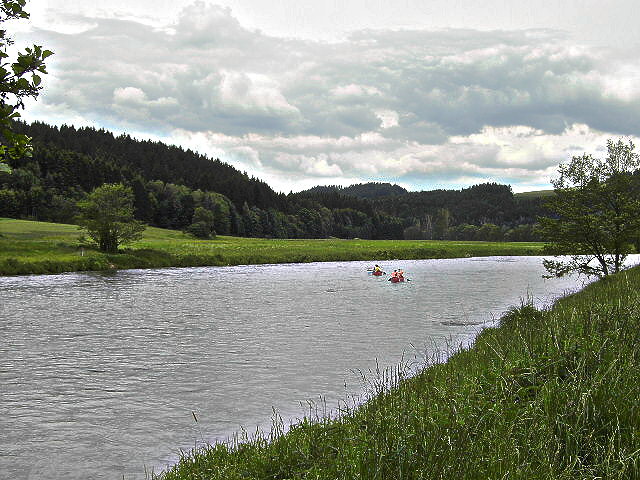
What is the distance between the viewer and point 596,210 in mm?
33062

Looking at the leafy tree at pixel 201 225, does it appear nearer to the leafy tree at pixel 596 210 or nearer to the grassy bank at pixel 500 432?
the leafy tree at pixel 596 210

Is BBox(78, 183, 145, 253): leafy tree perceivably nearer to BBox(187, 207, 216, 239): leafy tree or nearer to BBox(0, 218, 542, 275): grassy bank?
BBox(0, 218, 542, 275): grassy bank

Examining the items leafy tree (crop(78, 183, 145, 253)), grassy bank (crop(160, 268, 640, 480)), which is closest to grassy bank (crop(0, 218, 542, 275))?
leafy tree (crop(78, 183, 145, 253))

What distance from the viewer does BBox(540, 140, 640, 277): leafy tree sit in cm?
3144

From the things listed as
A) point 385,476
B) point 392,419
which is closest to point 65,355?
point 392,419

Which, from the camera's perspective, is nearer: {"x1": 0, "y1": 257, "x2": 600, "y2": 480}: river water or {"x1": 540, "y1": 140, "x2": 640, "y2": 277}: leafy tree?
{"x1": 0, "y1": 257, "x2": 600, "y2": 480}: river water

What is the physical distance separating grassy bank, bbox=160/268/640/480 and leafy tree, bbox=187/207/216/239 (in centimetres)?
11607

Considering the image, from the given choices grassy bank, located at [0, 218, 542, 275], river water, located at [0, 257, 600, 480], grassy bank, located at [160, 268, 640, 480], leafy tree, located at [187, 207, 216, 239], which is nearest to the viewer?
grassy bank, located at [160, 268, 640, 480]

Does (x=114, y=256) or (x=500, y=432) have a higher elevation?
(x=114, y=256)

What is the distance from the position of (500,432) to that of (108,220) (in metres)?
57.8

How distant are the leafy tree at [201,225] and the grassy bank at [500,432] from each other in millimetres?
116067

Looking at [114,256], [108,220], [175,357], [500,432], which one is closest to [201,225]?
[108,220]

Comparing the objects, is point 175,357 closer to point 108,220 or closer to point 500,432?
point 500,432

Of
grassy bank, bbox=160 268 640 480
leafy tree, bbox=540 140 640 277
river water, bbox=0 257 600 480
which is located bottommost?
river water, bbox=0 257 600 480
